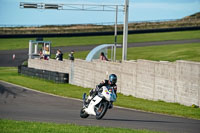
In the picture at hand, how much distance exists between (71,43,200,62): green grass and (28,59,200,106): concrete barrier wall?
12.0m

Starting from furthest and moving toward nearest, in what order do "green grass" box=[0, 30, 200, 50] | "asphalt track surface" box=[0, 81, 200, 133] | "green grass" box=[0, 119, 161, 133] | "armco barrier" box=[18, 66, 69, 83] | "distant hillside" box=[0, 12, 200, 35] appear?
1. "distant hillside" box=[0, 12, 200, 35]
2. "green grass" box=[0, 30, 200, 50]
3. "armco barrier" box=[18, 66, 69, 83]
4. "asphalt track surface" box=[0, 81, 200, 133]
5. "green grass" box=[0, 119, 161, 133]

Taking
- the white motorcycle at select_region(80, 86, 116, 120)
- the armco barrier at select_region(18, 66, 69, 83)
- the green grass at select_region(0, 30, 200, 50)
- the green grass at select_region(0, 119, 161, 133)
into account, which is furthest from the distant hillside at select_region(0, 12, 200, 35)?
the green grass at select_region(0, 119, 161, 133)

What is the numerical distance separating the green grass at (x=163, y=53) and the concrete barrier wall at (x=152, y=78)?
39.3 ft

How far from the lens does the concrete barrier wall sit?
1964 centimetres

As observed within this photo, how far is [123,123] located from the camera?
1391 centimetres

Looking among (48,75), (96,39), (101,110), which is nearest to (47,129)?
(101,110)

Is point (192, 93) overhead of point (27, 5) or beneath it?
beneath

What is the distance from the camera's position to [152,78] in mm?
22594

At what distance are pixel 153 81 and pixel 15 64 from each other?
32147mm

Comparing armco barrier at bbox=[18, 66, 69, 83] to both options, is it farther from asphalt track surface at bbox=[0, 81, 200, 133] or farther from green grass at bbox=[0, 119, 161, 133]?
green grass at bbox=[0, 119, 161, 133]

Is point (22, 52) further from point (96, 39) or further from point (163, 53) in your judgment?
point (163, 53)

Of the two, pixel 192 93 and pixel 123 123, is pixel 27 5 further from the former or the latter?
pixel 123 123

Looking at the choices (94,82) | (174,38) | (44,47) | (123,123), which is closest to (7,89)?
(94,82)

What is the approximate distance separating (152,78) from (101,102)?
824 cm
